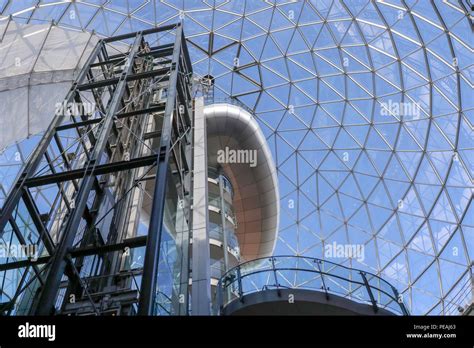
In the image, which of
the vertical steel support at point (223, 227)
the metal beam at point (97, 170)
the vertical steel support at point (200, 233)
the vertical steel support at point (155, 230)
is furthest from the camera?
the vertical steel support at point (223, 227)

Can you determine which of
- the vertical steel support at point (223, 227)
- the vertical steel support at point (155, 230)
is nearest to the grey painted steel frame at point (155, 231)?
the vertical steel support at point (155, 230)

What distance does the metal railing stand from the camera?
669 inches

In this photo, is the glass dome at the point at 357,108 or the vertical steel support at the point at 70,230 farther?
the glass dome at the point at 357,108

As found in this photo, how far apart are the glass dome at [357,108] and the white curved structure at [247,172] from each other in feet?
11.0

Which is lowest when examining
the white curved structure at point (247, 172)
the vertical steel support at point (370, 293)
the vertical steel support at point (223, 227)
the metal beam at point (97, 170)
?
the vertical steel support at point (370, 293)

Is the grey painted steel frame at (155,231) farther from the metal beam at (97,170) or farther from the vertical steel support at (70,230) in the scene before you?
the vertical steel support at (70,230)

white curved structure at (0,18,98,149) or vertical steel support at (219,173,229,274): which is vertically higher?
white curved structure at (0,18,98,149)

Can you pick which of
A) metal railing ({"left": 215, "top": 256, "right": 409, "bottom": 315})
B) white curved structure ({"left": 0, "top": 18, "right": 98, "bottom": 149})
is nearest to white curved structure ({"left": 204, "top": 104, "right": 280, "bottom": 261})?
white curved structure ({"left": 0, "top": 18, "right": 98, "bottom": 149})

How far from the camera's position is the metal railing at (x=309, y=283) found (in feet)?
55.8

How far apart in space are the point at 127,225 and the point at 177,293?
143 inches

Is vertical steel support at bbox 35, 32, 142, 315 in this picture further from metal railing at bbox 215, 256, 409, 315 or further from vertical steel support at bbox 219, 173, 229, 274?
vertical steel support at bbox 219, 173, 229, 274

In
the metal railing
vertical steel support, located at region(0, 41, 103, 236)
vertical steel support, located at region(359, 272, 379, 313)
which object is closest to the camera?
vertical steel support, located at region(0, 41, 103, 236)

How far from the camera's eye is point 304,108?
38094 millimetres

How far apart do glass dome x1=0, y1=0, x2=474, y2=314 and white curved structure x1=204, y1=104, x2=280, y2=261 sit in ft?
11.0
